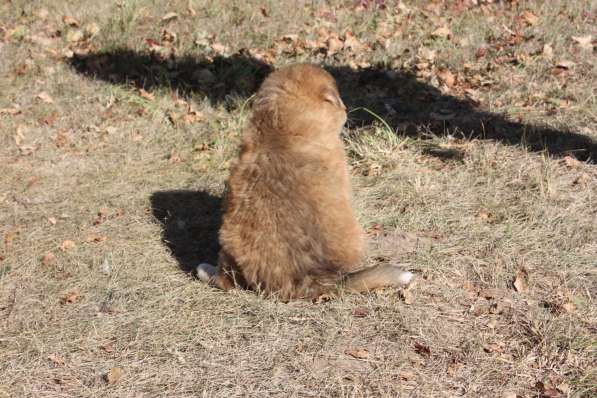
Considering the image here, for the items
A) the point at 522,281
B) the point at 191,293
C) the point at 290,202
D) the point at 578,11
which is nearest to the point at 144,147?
the point at 191,293

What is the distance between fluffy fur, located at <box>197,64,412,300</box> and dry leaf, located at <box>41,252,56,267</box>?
1.40m

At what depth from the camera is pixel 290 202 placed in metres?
4.18

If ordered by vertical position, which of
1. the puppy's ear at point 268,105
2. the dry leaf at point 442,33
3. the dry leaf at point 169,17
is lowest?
the dry leaf at point 169,17

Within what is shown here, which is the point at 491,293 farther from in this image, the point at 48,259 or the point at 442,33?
the point at 442,33

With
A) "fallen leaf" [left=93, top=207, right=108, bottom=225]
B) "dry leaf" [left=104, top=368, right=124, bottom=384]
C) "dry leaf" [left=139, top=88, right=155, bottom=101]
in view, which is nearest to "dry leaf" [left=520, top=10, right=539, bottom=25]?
"dry leaf" [left=139, top=88, right=155, bottom=101]

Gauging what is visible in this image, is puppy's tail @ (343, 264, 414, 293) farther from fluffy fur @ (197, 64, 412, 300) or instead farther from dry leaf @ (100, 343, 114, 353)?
dry leaf @ (100, 343, 114, 353)

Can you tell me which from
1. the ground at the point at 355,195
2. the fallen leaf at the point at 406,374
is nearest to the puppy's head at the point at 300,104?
the ground at the point at 355,195

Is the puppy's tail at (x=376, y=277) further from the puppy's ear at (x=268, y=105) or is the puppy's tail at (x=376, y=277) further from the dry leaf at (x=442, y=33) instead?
the dry leaf at (x=442, y=33)

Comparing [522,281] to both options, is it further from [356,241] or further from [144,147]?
[144,147]

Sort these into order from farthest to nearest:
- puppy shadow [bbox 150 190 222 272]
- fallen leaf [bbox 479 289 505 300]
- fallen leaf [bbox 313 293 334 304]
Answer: puppy shadow [bbox 150 190 222 272] < fallen leaf [bbox 479 289 505 300] < fallen leaf [bbox 313 293 334 304]

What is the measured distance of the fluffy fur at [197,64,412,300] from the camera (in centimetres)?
417

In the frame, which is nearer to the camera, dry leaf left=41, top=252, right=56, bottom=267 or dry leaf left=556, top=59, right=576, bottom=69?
dry leaf left=41, top=252, right=56, bottom=267

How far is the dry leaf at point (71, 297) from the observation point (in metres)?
4.64

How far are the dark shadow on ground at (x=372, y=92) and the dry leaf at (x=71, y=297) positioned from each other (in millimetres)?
3339
